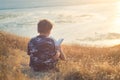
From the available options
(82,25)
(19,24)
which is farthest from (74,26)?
(19,24)

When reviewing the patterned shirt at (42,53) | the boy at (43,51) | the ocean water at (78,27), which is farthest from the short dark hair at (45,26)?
the ocean water at (78,27)

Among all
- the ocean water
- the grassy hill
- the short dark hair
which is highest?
the short dark hair

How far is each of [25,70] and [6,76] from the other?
1686 millimetres

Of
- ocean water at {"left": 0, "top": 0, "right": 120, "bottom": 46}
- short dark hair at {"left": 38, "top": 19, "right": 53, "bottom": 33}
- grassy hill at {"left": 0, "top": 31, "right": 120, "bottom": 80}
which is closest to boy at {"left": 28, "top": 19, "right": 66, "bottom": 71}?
short dark hair at {"left": 38, "top": 19, "right": 53, "bottom": 33}

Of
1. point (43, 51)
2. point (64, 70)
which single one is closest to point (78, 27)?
point (43, 51)

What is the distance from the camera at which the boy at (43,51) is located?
8961 mm

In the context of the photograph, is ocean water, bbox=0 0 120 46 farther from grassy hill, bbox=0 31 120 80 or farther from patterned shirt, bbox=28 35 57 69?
patterned shirt, bbox=28 35 57 69

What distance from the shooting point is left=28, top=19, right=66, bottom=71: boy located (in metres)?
8.96

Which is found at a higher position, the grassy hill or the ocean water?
the grassy hill

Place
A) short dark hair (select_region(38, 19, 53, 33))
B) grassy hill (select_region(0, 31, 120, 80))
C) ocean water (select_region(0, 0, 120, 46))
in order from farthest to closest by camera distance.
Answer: ocean water (select_region(0, 0, 120, 46)), short dark hair (select_region(38, 19, 53, 33)), grassy hill (select_region(0, 31, 120, 80))

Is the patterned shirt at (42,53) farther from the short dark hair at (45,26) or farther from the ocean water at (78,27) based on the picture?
the ocean water at (78,27)

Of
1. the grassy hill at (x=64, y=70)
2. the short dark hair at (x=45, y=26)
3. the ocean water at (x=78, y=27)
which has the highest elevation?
the short dark hair at (x=45, y=26)

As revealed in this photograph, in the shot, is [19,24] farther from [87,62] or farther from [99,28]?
[87,62]

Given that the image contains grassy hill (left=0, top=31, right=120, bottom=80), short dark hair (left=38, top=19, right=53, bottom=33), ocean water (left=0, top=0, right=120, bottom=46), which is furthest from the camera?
ocean water (left=0, top=0, right=120, bottom=46)
